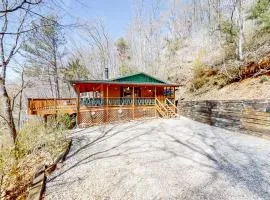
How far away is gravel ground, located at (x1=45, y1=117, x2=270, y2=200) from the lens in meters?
4.26

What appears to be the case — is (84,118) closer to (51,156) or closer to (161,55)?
(51,156)

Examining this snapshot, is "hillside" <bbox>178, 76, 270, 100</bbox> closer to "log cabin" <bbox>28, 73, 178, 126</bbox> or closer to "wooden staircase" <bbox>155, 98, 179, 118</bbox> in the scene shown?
"wooden staircase" <bbox>155, 98, 179, 118</bbox>

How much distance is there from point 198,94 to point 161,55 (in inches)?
745

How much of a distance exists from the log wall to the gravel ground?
1.78 ft

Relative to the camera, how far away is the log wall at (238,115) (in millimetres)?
7882

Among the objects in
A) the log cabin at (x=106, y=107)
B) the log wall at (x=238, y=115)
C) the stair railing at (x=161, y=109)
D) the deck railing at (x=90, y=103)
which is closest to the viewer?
the log wall at (x=238, y=115)

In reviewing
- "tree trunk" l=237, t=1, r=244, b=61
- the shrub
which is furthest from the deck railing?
"tree trunk" l=237, t=1, r=244, b=61

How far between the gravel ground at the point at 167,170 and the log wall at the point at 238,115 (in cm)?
54

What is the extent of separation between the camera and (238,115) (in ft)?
30.7

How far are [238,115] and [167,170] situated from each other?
5620 millimetres

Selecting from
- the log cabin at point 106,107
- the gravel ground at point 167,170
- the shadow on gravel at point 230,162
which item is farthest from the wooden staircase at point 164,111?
the gravel ground at point 167,170

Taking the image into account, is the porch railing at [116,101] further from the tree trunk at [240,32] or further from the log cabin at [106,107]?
the tree trunk at [240,32]

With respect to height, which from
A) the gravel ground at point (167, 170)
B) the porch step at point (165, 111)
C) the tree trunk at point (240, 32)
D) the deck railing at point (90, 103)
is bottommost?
the gravel ground at point (167, 170)

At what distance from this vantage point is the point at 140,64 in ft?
117
